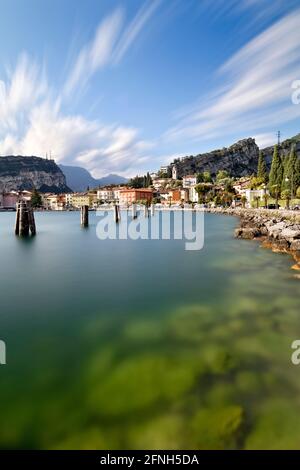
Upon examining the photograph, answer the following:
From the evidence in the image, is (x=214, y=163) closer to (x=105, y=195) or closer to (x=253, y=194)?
(x=105, y=195)

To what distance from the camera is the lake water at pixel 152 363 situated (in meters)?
4.62

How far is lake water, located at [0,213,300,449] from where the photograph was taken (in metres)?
4.62

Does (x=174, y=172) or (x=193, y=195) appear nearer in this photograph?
(x=193, y=195)

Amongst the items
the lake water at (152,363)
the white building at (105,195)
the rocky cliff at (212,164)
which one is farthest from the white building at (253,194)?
the rocky cliff at (212,164)

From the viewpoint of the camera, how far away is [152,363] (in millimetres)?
6566

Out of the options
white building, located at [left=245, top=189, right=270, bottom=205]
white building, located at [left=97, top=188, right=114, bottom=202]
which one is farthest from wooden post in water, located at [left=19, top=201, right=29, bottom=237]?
white building, located at [left=97, top=188, right=114, bottom=202]

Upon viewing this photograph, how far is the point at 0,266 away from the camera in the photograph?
18.3 meters

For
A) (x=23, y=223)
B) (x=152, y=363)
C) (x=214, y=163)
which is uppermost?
(x=214, y=163)

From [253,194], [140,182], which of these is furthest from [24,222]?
[140,182]

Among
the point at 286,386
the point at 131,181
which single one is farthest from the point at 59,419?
the point at 131,181

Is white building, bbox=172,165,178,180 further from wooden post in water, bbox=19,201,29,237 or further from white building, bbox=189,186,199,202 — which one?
wooden post in water, bbox=19,201,29,237

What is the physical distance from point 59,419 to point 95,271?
11.9 metres

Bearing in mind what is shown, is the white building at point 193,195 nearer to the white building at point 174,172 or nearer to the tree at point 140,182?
the tree at point 140,182
